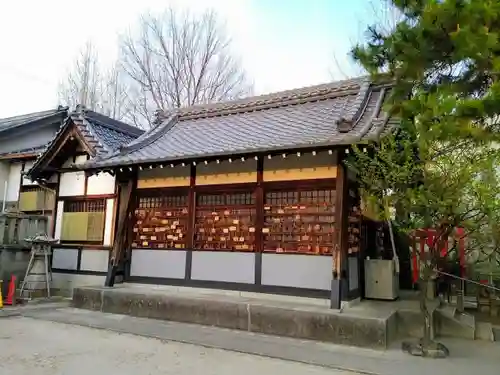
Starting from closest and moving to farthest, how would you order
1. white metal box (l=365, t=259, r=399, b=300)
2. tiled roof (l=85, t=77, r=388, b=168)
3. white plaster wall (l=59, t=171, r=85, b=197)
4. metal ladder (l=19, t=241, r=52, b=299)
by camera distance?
tiled roof (l=85, t=77, r=388, b=168) → white metal box (l=365, t=259, r=399, b=300) → metal ladder (l=19, t=241, r=52, b=299) → white plaster wall (l=59, t=171, r=85, b=197)

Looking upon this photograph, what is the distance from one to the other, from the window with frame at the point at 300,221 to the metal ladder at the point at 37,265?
5654mm

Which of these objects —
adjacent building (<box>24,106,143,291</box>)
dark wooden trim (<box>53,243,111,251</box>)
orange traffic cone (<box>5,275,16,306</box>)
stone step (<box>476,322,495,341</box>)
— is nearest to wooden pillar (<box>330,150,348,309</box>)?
stone step (<box>476,322,495,341</box>)

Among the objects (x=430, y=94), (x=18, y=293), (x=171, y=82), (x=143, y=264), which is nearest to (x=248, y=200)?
(x=143, y=264)

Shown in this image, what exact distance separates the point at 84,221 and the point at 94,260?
3.52ft

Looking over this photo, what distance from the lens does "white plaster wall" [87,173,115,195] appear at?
435 inches

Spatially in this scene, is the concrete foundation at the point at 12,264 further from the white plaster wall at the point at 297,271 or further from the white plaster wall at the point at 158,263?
the white plaster wall at the point at 297,271

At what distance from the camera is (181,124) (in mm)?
12398

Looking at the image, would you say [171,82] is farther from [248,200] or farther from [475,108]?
[475,108]

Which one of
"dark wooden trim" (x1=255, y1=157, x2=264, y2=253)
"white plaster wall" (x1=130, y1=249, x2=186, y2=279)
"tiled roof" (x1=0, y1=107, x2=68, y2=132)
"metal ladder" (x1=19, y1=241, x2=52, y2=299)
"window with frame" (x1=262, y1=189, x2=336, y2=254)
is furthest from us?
"tiled roof" (x1=0, y1=107, x2=68, y2=132)

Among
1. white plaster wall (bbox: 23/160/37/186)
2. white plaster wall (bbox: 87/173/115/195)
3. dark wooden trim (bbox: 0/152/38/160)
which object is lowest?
white plaster wall (bbox: 87/173/115/195)

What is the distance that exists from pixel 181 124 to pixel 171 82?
1113 centimetres

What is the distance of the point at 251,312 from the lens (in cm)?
768

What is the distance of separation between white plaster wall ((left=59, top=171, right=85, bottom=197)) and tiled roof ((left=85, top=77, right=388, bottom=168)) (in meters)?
1.75

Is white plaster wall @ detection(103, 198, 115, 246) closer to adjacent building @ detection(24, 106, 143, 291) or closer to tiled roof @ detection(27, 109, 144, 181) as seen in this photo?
adjacent building @ detection(24, 106, 143, 291)
